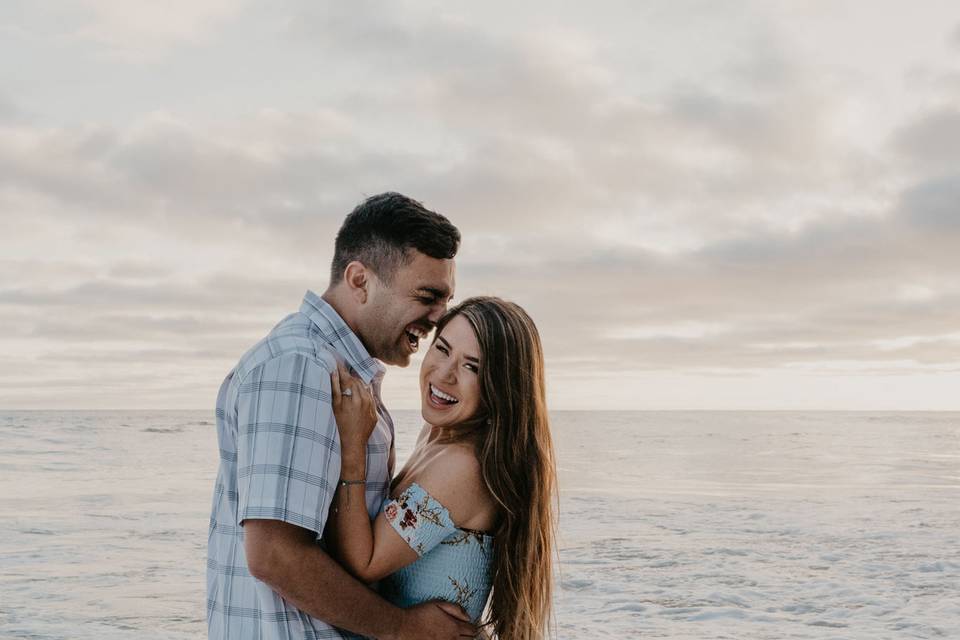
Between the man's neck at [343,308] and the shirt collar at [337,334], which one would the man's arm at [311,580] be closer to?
the shirt collar at [337,334]

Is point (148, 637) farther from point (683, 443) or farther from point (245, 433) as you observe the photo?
point (683, 443)

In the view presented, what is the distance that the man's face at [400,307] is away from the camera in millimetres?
2760

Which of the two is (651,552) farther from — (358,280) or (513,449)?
(358,280)

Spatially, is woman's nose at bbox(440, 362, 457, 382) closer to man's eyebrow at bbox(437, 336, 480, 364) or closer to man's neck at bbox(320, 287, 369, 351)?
man's eyebrow at bbox(437, 336, 480, 364)

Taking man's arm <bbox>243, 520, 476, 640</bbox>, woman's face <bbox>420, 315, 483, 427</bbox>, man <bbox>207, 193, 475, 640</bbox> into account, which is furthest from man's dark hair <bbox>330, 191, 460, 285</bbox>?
man's arm <bbox>243, 520, 476, 640</bbox>

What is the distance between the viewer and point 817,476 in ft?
67.1

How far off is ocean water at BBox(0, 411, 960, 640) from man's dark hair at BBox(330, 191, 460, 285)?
5.21 metres

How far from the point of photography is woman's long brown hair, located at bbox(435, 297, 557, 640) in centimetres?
301

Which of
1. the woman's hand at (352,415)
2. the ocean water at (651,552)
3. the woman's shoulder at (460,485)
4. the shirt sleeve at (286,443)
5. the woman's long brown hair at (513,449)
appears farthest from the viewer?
the ocean water at (651,552)

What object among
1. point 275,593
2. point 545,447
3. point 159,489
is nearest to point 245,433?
point 275,593

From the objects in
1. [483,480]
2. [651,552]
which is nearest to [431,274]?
[483,480]

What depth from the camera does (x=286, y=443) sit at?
7.49 ft

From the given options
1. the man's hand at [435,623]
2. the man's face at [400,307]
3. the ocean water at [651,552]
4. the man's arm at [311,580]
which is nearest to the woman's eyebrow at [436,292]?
the man's face at [400,307]

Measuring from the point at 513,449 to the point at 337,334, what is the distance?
72cm
